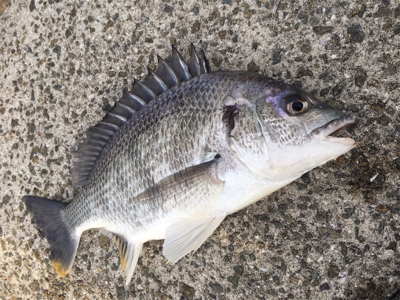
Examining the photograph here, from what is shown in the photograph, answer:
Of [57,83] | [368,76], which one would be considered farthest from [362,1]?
[57,83]

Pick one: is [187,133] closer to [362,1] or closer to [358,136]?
[358,136]

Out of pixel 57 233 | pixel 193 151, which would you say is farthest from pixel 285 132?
pixel 57 233

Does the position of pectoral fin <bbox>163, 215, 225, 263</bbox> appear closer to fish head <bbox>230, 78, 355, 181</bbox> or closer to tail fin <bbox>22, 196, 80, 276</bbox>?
fish head <bbox>230, 78, 355, 181</bbox>

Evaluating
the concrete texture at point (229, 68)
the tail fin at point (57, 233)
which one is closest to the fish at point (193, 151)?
the tail fin at point (57, 233)

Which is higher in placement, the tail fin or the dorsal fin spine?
the dorsal fin spine

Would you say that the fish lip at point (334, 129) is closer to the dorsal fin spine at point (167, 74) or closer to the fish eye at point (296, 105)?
the fish eye at point (296, 105)

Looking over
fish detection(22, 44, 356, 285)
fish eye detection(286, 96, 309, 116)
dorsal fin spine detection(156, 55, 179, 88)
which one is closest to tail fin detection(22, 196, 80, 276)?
fish detection(22, 44, 356, 285)

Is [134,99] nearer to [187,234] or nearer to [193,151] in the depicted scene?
[193,151]

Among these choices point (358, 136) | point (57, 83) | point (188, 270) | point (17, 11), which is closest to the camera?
point (358, 136)
